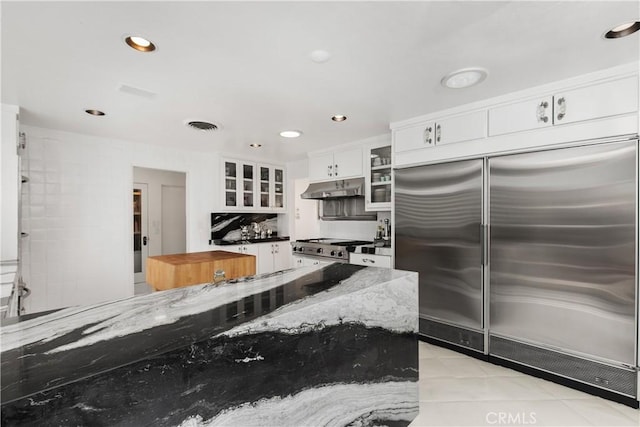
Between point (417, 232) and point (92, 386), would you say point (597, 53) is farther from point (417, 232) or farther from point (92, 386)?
point (92, 386)

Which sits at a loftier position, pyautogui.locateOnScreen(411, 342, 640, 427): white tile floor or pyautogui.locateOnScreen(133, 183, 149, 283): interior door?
pyautogui.locateOnScreen(133, 183, 149, 283): interior door

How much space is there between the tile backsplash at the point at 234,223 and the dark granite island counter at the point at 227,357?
3.46 m

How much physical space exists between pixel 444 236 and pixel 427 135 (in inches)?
38.6

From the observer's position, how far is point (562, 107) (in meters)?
2.28

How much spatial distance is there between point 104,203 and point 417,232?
3652 millimetres

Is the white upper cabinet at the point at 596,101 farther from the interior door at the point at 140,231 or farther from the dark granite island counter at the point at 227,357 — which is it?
the interior door at the point at 140,231

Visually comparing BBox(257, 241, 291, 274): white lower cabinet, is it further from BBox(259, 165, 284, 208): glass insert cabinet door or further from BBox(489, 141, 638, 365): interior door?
BBox(489, 141, 638, 365): interior door

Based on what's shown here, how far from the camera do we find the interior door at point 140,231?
5406mm

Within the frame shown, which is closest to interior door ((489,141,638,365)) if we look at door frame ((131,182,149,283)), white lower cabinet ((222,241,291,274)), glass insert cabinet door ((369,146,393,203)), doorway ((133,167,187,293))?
glass insert cabinet door ((369,146,393,203))

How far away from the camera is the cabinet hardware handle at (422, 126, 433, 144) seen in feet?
9.85

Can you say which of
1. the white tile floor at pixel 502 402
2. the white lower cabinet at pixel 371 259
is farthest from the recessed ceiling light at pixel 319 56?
the white tile floor at pixel 502 402

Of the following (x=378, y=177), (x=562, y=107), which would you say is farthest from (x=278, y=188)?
(x=562, y=107)

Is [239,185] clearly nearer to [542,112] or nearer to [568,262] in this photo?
[542,112]

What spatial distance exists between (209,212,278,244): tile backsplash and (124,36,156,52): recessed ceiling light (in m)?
3.18
